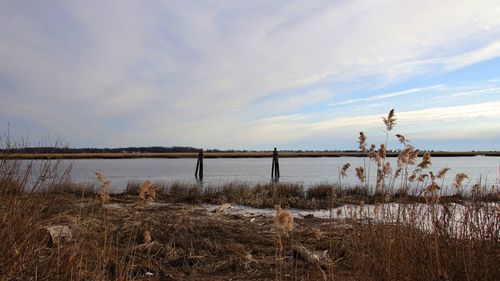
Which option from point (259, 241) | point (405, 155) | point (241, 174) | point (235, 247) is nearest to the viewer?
point (405, 155)

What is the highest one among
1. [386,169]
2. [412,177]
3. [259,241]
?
[386,169]

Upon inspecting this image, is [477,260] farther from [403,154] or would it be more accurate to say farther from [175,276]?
[175,276]

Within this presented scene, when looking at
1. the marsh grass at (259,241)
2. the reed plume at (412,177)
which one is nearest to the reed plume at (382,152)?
the marsh grass at (259,241)

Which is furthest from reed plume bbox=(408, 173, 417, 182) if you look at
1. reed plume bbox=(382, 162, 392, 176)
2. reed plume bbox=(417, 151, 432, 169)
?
A: reed plume bbox=(417, 151, 432, 169)

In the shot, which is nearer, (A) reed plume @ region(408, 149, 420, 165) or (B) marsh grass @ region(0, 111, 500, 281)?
(B) marsh grass @ region(0, 111, 500, 281)

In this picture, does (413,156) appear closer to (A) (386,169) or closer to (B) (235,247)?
(A) (386,169)

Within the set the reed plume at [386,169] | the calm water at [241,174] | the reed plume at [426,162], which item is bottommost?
the calm water at [241,174]

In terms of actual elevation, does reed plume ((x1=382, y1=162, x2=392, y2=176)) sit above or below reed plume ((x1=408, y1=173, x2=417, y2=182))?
above

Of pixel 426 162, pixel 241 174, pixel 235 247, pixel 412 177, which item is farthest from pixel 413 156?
pixel 241 174

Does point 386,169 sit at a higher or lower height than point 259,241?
higher

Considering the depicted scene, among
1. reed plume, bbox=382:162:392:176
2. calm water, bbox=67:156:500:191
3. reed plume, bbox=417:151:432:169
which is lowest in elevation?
calm water, bbox=67:156:500:191

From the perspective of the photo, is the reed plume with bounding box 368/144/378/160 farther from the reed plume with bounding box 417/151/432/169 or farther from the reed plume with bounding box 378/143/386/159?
the reed plume with bounding box 417/151/432/169

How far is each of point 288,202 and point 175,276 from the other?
8.17 meters

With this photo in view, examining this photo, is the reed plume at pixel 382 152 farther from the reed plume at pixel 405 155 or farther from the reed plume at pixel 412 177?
the reed plume at pixel 412 177
